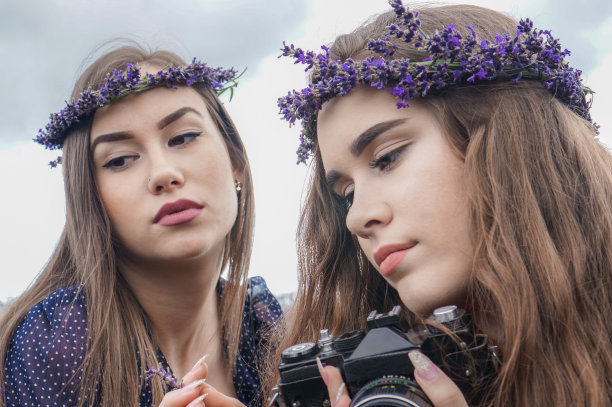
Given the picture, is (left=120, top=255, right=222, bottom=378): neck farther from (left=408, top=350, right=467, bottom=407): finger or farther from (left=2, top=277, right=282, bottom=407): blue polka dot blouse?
(left=408, top=350, right=467, bottom=407): finger

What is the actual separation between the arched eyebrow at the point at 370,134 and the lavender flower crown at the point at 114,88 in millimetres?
1203

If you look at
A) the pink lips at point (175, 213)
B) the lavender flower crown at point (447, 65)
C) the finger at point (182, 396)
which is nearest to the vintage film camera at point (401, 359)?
the finger at point (182, 396)

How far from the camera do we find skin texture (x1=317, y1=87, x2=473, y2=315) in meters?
1.75

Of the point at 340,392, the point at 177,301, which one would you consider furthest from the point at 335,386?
the point at 177,301

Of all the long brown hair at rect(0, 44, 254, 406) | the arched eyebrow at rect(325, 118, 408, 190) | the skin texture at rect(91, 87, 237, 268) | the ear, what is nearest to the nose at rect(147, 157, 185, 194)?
the skin texture at rect(91, 87, 237, 268)

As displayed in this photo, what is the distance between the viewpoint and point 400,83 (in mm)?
1832

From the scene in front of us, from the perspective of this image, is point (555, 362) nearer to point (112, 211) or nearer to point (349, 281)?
point (349, 281)

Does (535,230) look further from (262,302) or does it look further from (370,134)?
(262,302)

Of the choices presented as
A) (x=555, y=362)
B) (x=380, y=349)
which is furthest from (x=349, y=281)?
(x=555, y=362)

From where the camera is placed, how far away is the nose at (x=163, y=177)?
8.08ft

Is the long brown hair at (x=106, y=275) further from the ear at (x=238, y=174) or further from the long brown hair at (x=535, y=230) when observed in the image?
the long brown hair at (x=535, y=230)

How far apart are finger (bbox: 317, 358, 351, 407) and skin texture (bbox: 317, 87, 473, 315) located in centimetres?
31

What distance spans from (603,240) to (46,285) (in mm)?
2389

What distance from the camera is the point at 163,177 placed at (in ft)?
8.08
